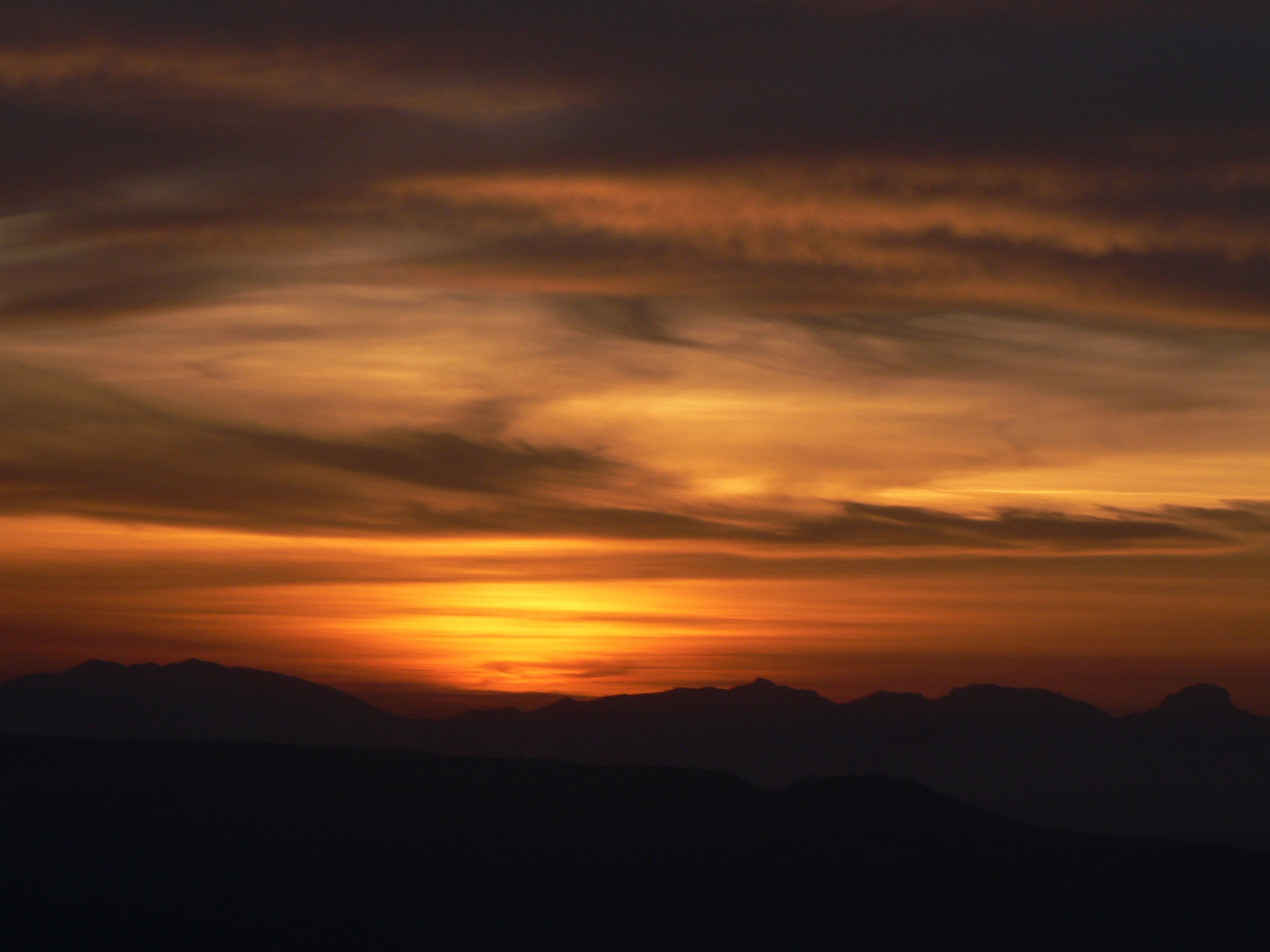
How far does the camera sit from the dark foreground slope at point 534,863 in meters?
56.8

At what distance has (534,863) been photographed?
212 feet

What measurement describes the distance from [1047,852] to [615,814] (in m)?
21.6

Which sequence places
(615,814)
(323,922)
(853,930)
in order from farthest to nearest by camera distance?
1. (615,814)
2. (853,930)
3. (323,922)

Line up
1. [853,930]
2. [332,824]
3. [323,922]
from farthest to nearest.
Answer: [332,824] < [853,930] < [323,922]

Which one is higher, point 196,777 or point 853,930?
point 196,777

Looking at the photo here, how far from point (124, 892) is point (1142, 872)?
155ft

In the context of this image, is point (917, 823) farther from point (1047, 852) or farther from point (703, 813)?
point (703, 813)

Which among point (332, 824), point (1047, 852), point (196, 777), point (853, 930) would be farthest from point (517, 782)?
point (1047, 852)

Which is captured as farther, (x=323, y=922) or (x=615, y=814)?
(x=615, y=814)

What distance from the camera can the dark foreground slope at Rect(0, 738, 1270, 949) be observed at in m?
56.8

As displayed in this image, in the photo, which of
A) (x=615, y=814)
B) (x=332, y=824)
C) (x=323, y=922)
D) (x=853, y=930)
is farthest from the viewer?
(x=615, y=814)

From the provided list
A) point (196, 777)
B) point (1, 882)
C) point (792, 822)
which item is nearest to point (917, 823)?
point (792, 822)

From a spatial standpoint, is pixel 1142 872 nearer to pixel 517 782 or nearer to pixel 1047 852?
pixel 1047 852

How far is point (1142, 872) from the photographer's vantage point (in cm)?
7019
